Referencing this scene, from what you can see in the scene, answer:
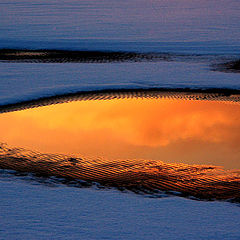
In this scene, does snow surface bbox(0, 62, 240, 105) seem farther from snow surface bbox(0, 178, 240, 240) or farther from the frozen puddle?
snow surface bbox(0, 178, 240, 240)

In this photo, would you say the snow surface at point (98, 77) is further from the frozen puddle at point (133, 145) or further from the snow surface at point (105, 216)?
the snow surface at point (105, 216)

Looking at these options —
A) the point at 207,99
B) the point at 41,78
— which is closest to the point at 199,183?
the point at 207,99

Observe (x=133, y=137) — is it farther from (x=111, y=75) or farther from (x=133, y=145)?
(x=111, y=75)

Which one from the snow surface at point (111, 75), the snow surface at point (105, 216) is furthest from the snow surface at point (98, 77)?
the snow surface at point (105, 216)

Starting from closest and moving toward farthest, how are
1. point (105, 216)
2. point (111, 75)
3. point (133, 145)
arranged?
point (105, 216), point (133, 145), point (111, 75)

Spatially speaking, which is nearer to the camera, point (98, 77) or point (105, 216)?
point (105, 216)

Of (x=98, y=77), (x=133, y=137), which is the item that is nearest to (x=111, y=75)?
(x=98, y=77)

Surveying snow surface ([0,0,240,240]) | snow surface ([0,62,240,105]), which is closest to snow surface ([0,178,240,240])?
snow surface ([0,0,240,240])

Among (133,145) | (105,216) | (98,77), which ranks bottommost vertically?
(105,216)

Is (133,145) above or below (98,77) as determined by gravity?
below

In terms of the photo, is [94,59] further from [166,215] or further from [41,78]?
[166,215]
